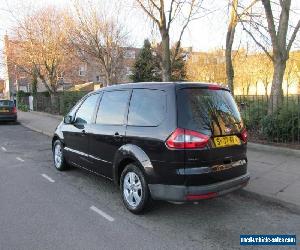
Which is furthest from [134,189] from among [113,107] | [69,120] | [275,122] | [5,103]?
[5,103]

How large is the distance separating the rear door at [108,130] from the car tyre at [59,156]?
5.11 ft

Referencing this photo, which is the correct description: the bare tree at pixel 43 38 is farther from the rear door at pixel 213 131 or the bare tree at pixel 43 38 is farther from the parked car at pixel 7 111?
the rear door at pixel 213 131

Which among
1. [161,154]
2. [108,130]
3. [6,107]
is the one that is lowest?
[161,154]

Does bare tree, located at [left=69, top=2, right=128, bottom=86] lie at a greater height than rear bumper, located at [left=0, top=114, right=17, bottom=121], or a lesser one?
greater

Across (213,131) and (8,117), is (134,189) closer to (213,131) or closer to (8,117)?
(213,131)

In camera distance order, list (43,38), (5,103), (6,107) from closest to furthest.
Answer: (6,107) → (5,103) → (43,38)

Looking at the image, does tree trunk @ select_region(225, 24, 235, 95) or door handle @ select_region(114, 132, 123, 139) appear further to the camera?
tree trunk @ select_region(225, 24, 235, 95)

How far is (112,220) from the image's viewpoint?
4570 millimetres

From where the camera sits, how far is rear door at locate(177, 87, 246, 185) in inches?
168

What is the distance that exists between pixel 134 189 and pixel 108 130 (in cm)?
104

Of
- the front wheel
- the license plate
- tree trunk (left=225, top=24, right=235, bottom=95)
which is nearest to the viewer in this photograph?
the license plate

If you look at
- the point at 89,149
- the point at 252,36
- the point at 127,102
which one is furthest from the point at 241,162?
the point at 252,36

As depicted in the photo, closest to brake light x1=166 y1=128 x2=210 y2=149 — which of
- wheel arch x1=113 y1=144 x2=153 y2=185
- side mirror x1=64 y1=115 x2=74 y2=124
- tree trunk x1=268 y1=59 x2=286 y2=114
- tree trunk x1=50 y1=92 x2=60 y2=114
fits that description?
wheel arch x1=113 y1=144 x2=153 y2=185

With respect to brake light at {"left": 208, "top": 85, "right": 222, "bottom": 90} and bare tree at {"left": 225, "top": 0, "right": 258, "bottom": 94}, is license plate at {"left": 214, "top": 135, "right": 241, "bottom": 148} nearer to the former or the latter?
brake light at {"left": 208, "top": 85, "right": 222, "bottom": 90}
